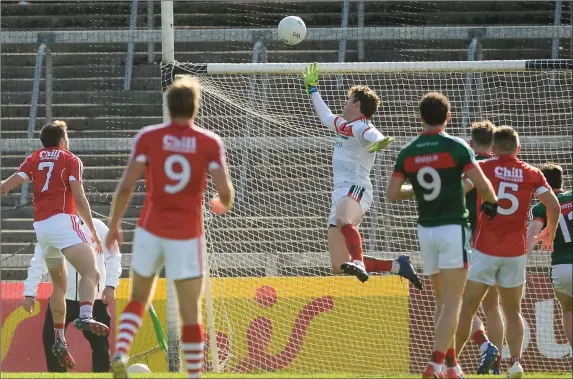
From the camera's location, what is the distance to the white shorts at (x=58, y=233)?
9562mm

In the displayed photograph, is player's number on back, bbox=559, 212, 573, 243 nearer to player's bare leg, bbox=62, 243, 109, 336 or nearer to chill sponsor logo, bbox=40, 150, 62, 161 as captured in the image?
player's bare leg, bbox=62, 243, 109, 336

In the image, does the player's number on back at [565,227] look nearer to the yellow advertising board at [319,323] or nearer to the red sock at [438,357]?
the red sock at [438,357]

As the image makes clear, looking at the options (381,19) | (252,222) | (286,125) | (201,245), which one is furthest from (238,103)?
(381,19)

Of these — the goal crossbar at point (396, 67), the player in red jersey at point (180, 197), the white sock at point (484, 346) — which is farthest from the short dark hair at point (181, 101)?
the goal crossbar at point (396, 67)

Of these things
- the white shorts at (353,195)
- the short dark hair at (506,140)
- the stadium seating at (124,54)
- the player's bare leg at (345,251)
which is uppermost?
the stadium seating at (124,54)

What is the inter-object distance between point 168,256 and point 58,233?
3450 mm

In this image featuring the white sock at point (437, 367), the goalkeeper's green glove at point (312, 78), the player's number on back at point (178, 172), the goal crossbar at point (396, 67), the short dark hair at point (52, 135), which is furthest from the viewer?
the goal crossbar at point (396, 67)

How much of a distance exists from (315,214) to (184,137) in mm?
8135

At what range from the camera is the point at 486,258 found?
8.19m

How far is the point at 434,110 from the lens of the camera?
724 centimetres

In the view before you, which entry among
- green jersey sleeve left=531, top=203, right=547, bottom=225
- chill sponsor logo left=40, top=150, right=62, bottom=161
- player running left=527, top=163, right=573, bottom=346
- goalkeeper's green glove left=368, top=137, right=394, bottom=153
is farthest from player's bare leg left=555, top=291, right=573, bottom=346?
chill sponsor logo left=40, top=150, right=62, bottom=161

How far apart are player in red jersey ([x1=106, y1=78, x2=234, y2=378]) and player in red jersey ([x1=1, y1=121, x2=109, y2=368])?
3.13m

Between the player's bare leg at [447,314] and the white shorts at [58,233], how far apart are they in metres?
3.92

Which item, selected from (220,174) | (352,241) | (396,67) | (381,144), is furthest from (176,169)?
(396,67)
